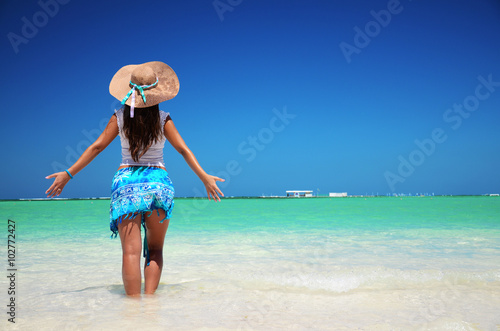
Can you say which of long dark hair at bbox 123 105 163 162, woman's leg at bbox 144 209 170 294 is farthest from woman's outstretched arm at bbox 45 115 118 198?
woman's leg at bbox 144 209 170 294

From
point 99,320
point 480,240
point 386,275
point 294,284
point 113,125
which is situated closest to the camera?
point 99,320

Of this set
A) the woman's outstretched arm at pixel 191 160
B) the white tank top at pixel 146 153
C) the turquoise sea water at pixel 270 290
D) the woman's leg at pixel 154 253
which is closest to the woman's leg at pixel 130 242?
the woman's leg at pixel 154 253

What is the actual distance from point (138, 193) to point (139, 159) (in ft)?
0.85

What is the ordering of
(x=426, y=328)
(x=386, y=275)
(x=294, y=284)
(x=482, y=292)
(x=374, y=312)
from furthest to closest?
(x=386, y=275) < (x=294, y=284) < (x=482, y=292) < (x=374, y=312) < (x=426, y=328)

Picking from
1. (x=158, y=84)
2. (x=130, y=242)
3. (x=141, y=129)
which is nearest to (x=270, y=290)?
(x=130, y=242)

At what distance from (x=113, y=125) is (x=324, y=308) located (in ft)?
6.72

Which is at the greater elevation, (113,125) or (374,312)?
(113,125)

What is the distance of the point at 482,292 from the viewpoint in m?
3.02

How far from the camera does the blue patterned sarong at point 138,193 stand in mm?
2619

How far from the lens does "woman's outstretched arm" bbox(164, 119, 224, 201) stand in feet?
8.89

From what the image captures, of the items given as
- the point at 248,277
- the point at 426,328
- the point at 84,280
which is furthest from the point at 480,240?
the point at 84,280

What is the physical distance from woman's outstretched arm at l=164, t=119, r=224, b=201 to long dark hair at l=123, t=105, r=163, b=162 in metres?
0.08

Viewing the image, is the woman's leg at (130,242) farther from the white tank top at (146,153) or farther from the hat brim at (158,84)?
the hat brim at (158,84)

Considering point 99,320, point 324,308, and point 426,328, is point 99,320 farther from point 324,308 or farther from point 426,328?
point 426,328
